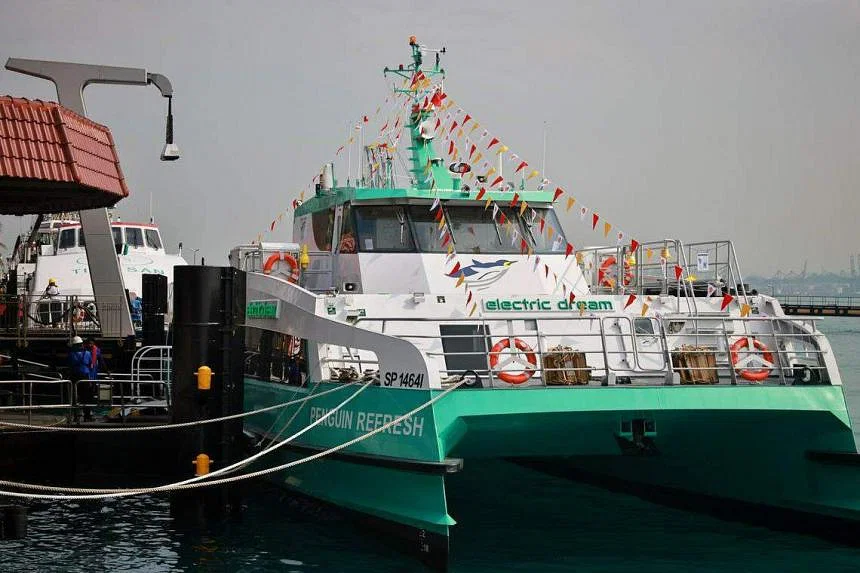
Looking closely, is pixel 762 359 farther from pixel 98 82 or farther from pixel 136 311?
pixel 136 311

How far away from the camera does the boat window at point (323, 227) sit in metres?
17.5

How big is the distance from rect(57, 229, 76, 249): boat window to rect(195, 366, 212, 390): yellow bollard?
20.7 m

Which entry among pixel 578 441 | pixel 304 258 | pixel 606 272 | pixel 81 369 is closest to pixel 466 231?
pixel 304 258

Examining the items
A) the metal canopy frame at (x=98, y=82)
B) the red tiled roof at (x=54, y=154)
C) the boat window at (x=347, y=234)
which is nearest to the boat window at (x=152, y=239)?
the metal canopy frame at (x=98, y=82)

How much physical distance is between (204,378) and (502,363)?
142 inches

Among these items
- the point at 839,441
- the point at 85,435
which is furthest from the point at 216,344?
the point at 839,441

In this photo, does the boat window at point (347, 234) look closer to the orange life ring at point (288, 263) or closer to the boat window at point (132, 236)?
the orange life ring at point (288, 263)

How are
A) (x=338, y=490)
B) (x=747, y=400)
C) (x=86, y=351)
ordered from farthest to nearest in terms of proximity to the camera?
(x=86, y=351)
(x=338, y=490)
(x=747, y=400)

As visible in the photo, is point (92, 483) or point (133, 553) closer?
point (133, 553)

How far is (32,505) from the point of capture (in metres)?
16.5

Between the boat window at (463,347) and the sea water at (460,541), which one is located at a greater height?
the boat window at (463,347)

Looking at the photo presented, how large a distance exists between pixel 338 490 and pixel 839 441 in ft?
19.0

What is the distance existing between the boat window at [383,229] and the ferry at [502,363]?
2 centimetres

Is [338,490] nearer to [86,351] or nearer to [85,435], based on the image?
[85,435]
